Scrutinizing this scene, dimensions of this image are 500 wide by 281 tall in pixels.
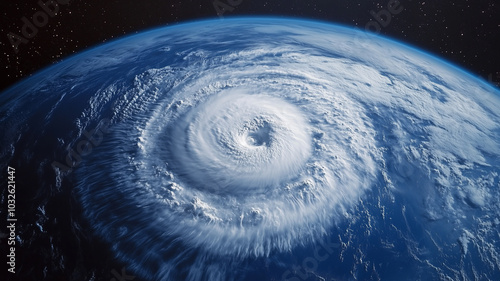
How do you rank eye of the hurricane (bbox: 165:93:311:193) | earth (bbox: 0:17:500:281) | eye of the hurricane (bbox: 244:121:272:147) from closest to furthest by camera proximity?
earth (bbox: 0:17:500:281) → eye of the hurricane (bbox: 165:93:311:193) → eye of the hurricane (bbox: 244:121:272:147)

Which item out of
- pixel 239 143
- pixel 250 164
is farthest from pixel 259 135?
pixel 250 164

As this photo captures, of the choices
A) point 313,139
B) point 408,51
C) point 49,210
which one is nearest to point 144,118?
point 49,210

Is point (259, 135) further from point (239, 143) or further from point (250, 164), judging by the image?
point (250, 164)

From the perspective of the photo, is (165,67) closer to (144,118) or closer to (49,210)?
(144,118)

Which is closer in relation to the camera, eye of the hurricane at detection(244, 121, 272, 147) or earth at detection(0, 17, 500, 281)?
earth at detection(0, 17, 500, 281)

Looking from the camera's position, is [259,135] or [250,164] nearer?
[250,164]
